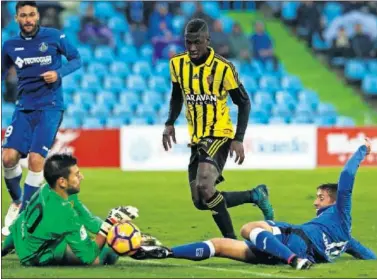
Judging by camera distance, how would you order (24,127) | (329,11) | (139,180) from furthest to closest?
(329,11)
(139,180)
(24,127)

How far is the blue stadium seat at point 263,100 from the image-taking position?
2642 centimetres

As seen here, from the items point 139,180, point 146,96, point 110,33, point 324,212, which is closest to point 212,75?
point 324,212

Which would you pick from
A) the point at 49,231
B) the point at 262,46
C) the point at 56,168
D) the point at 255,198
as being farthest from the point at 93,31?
the point at 49,231

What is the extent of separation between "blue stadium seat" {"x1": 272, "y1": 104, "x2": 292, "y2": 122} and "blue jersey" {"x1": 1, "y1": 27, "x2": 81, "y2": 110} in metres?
13.7

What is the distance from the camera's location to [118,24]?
2820 cm

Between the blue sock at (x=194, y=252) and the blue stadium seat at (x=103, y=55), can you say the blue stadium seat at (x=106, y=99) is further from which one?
the blue sock at (x=194, y=252)

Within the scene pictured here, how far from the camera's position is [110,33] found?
27.8 metres

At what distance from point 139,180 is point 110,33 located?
28.5 feet

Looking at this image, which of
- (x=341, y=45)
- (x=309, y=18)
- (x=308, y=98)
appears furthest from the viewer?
(x=309, y=18)

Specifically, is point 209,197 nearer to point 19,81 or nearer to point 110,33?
point 19,81

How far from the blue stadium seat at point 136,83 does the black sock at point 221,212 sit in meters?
16.4

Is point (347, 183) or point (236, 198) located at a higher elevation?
point (347, 183)

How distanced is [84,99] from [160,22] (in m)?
3.26

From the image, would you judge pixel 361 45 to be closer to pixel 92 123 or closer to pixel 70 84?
pixel 70 84
